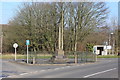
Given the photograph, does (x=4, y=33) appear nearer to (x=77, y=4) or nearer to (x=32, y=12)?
(x=32, y=12)

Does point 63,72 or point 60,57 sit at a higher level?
point 60,57

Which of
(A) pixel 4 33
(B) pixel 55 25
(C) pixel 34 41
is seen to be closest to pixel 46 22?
(B) pixel 55 25

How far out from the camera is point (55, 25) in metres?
44.2

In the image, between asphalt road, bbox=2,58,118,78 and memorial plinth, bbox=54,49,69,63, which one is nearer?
asphalt road, bbox=2,58,118,78

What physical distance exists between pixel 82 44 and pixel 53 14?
36.1 ft

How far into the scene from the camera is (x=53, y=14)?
43156 mm

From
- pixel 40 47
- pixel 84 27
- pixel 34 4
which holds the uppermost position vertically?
pixel 34 4

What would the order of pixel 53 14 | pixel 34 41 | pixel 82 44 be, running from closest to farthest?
pixel 53 14 < pixel 34 41 < pixel 82 44

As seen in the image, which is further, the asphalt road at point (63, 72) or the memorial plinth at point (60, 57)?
the memorial plinth at point (60, 57)

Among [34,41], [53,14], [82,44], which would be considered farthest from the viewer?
[82,44]

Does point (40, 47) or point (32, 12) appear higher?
point (32, 12)

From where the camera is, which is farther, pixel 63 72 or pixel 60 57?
pixel 60 57

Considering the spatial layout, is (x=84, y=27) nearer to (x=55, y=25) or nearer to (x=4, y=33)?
(x=55, y=25)

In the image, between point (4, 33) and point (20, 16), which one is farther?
point (4, 33)
